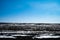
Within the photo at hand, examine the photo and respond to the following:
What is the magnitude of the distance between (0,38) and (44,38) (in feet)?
4.08

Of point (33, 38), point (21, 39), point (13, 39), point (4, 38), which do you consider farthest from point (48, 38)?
point (4, 38)

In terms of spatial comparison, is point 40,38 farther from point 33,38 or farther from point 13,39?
point 13,39

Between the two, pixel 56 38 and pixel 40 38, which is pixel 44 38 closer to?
pixel 40 38

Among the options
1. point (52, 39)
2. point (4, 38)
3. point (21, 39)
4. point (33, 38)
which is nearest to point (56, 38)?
point (52, 39)

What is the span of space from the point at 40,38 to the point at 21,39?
0.53 metres

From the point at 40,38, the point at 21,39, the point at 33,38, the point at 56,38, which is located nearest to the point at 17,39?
the point at 21,39

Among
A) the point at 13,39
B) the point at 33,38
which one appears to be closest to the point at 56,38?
the point at 33,38

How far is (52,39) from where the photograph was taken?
258 centimetres

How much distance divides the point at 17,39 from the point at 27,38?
0.91ft

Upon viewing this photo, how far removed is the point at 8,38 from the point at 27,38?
53 centimetres

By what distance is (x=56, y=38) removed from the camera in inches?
103

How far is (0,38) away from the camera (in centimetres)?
258

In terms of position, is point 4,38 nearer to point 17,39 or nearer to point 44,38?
point 17,39

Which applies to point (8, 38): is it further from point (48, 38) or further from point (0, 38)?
point (48, 38)
